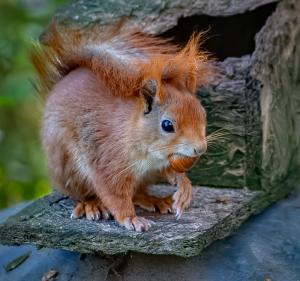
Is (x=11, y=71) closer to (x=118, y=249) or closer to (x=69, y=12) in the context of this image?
(x=69, y=12)

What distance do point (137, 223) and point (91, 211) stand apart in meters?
0.24

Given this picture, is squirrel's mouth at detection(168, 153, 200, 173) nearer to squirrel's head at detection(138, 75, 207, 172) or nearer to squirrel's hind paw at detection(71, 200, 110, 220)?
squirrel's head at detection(138, 75, 207, 172)

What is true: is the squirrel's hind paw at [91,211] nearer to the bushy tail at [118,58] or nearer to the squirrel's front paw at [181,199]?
the squirrel's front paw at [181,199]

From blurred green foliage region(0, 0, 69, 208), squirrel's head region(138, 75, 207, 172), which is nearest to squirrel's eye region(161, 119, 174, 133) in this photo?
squirrel's head region(138, 75, 207, 172)

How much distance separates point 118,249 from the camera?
2.61 metres

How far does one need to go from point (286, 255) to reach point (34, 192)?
6.41 feet

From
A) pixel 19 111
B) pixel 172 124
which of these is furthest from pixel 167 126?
pixel 19 111

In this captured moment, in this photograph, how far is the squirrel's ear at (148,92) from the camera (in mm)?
2721

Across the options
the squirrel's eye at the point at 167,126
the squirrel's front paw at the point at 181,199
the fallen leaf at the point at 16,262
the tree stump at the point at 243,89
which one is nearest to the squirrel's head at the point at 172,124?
the squirrel's eye at the point at 167,126

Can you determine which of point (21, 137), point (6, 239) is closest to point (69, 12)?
point (6, 239)

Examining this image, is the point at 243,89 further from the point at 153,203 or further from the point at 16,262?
the point at 16,262

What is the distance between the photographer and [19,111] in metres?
5.39

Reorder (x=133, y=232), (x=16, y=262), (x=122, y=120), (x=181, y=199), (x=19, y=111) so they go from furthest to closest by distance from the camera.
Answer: (x=19, y=111) → (x=16, y=262) → (x=181, y=199) → (x=122, y=120) → (x=133, y=232)

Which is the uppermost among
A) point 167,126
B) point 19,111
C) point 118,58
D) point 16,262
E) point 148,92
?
point 118,58
